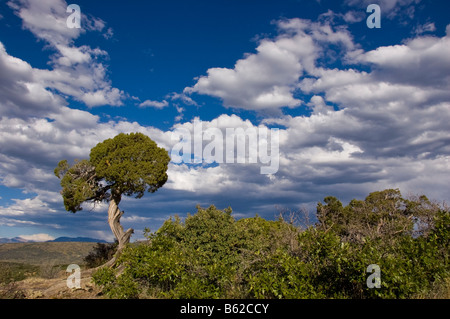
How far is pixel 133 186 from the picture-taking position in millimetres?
22234

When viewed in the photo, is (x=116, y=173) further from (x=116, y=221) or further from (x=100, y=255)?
(x=100, y=255)

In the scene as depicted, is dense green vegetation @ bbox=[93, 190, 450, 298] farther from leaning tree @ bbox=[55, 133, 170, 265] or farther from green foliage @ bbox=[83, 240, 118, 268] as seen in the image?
green foliage @ bbox=[83, 240, 118, 268]

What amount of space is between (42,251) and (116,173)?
37525 mm

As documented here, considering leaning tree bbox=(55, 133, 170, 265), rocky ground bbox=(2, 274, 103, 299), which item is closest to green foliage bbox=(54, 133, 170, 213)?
leaning tree bbox=(55, 133, 170, 265)

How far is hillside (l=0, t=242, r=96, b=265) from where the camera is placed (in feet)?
148

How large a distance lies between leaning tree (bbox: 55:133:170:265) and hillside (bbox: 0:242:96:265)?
2568 centimetres

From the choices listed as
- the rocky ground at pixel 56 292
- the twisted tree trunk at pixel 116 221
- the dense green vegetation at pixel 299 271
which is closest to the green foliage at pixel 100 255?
the twisted tree trunk at pixel 116 221

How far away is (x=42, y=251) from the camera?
163 feet

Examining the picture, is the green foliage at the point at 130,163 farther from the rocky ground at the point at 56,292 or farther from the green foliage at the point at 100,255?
the rocky ground at the point at 56,292

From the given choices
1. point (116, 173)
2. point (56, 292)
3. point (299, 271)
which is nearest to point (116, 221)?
point (116, 173)

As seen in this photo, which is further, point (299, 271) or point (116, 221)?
point (116, 221)

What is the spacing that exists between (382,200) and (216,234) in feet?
97.0
